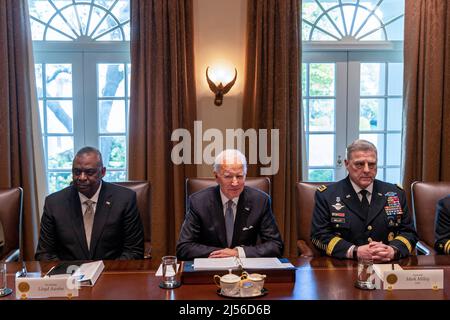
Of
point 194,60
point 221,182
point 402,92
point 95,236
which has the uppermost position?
point 194,60

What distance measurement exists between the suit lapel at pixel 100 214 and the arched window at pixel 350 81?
2027mm

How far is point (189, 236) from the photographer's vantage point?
224 centimetres

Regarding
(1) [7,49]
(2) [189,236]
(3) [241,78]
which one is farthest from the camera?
(3) [241,78]

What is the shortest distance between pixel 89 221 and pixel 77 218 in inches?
2.8

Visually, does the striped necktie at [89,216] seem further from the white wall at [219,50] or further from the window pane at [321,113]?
the window pane at [321,113]

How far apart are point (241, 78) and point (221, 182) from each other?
69.3 inches

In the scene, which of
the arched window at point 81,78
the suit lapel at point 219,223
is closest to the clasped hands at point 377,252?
the suit lapel at point 219,223

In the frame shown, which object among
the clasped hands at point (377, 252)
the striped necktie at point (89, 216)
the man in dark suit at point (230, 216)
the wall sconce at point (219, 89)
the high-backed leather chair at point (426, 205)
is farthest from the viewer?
the wall sconce at point (219, 89)

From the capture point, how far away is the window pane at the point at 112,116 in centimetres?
401

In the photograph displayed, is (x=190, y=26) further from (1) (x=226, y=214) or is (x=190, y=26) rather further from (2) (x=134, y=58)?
(1) (x=226, y=214)

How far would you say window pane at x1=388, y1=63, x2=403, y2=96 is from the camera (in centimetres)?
409

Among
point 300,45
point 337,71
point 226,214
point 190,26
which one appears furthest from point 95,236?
point 337,71

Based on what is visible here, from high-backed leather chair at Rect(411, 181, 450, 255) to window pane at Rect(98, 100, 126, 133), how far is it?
2.51 m

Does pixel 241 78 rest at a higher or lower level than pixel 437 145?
higher
